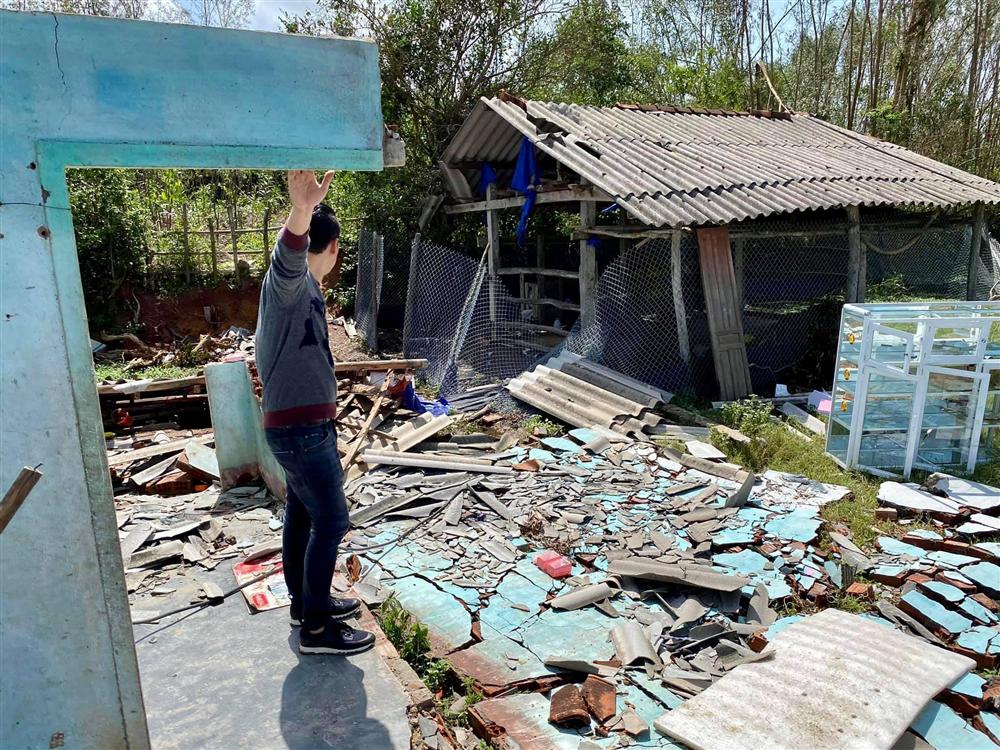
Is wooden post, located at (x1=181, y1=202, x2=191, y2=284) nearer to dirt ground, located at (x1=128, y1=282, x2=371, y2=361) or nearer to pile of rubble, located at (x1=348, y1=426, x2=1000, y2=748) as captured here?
dirt ground, located at (x1=128, y1=282, x2=371, y2=361)

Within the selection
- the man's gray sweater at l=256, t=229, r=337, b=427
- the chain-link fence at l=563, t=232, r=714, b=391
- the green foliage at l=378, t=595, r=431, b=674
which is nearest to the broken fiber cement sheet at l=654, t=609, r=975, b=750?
the green foliage at l=378, t=595, r=431, b=674

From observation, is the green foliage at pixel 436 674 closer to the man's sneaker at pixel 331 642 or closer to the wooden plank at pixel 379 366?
the man's sneaker at pixel 331 642

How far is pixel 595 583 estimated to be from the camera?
4617 millimetres

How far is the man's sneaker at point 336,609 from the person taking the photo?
350cm

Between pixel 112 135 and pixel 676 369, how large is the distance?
8.11 metres

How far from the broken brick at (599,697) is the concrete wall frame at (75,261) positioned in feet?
6.49

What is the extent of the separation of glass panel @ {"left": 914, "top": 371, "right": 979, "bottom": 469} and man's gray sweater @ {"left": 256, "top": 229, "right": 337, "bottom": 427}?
5604 millimetres

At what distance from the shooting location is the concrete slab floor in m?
2.87

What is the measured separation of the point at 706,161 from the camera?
10523mm

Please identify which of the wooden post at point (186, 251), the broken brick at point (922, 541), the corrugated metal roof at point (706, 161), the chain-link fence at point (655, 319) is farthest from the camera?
the wooden post at point (186, 251)

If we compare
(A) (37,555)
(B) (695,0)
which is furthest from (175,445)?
(B) (695,0)

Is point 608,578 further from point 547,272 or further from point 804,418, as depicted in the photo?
point 547,272

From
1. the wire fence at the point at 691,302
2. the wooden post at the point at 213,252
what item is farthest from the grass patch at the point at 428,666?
the wooden post at the point at 213,252

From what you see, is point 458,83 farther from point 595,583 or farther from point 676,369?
point 595,583
